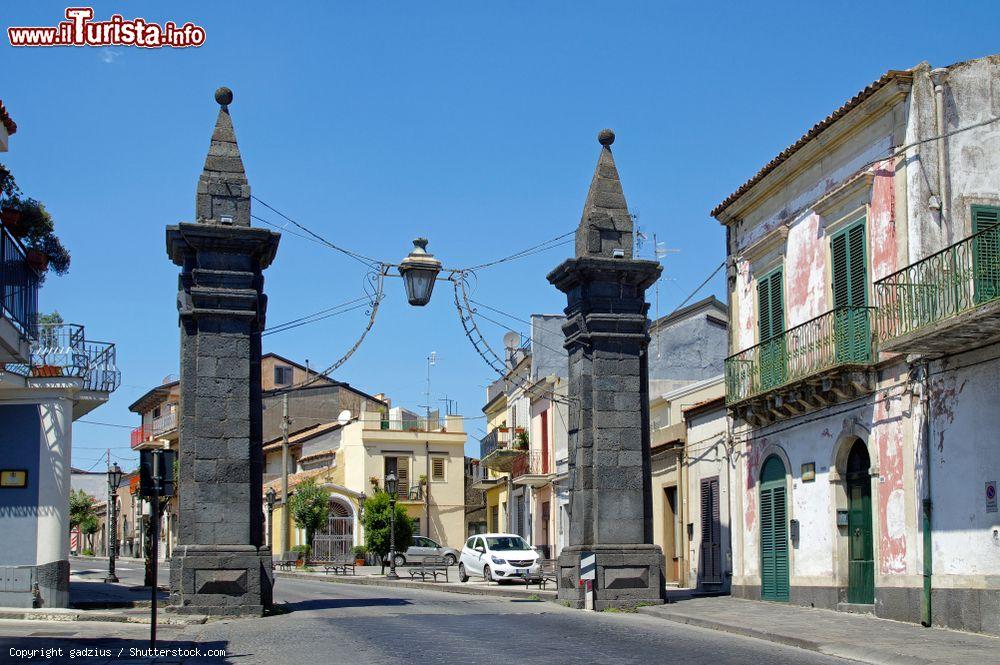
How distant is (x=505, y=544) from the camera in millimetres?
36156

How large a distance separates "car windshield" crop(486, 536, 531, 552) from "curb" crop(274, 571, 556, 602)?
6.96ft

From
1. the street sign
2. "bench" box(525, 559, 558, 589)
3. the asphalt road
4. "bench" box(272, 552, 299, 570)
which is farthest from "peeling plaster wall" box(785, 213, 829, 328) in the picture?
"bench" box(272, 552, 299, 570)

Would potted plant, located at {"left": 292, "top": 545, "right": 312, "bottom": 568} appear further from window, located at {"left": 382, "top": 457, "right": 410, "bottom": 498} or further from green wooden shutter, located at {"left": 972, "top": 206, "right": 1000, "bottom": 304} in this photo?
green wooden shutter, located at {"left": 972, "top": 206, "right": 1000, "bottom": 304}

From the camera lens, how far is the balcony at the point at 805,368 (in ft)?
66.3

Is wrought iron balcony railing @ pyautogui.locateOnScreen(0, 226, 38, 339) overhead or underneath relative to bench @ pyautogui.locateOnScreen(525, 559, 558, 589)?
overhead

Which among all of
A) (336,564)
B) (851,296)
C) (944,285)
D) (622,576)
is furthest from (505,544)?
(944,285)

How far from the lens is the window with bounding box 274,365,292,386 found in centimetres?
7288

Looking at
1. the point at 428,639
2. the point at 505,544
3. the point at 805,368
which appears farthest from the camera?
the point at 505,544

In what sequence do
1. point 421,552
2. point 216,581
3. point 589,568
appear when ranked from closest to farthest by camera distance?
point 216,581 → point 589,568 → point 421,552

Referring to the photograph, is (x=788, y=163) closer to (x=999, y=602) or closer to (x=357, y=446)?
(x=999, y=602)

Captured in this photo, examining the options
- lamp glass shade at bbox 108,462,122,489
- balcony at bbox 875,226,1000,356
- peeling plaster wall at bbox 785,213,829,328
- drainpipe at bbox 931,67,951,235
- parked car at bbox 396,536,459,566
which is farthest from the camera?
parked car at bbox 396,536,459,566

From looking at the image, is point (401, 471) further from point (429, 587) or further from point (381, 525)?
point (429, 587)

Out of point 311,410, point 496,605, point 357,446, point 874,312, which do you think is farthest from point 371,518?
point 874,312

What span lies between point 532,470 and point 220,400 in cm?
2841
